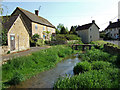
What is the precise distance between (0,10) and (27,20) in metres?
22.3

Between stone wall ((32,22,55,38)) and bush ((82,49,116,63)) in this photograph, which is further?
stone wall ((32,22,55,38))

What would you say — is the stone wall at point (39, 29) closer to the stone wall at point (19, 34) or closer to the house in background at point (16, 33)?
the stone wall at point (19, 34)

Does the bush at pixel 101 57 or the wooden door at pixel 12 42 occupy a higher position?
the wooden door at pixel 12 42

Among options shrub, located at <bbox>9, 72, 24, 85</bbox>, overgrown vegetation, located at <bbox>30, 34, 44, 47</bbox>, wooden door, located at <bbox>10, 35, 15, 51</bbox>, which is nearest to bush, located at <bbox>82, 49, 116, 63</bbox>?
shrub, located at <bbox>9, 72, 24, 85</bbox>

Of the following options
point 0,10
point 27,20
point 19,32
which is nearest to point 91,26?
point 27,20

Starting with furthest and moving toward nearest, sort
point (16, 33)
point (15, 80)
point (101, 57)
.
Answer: point (16, 33), point (101, 57), point (15, 80)

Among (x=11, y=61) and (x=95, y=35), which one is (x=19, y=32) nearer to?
(x=11, y=61)

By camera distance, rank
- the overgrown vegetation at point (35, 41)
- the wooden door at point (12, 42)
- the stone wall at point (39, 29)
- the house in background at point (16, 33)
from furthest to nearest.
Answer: the stone wall at point (39, 29), the overgrown vegetation at point (35, 41), the wooden door at point (12, 42), the house in background at point (16, 33)

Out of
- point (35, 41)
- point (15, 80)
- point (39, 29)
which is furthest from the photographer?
point (39, 29)

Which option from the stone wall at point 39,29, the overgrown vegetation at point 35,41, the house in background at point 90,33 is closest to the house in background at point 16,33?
the overgrown vegetation at point 35,41

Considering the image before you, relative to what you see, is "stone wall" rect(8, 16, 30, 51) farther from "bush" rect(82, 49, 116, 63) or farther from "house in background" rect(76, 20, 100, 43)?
"house in background" rect(76, 20, 100, 43)

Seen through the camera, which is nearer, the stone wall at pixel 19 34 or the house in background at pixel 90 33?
the stone wall at pixel 19 34

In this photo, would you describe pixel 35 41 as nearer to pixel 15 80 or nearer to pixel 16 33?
pixel 16 33

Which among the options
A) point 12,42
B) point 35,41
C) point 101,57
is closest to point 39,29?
point 35,41
